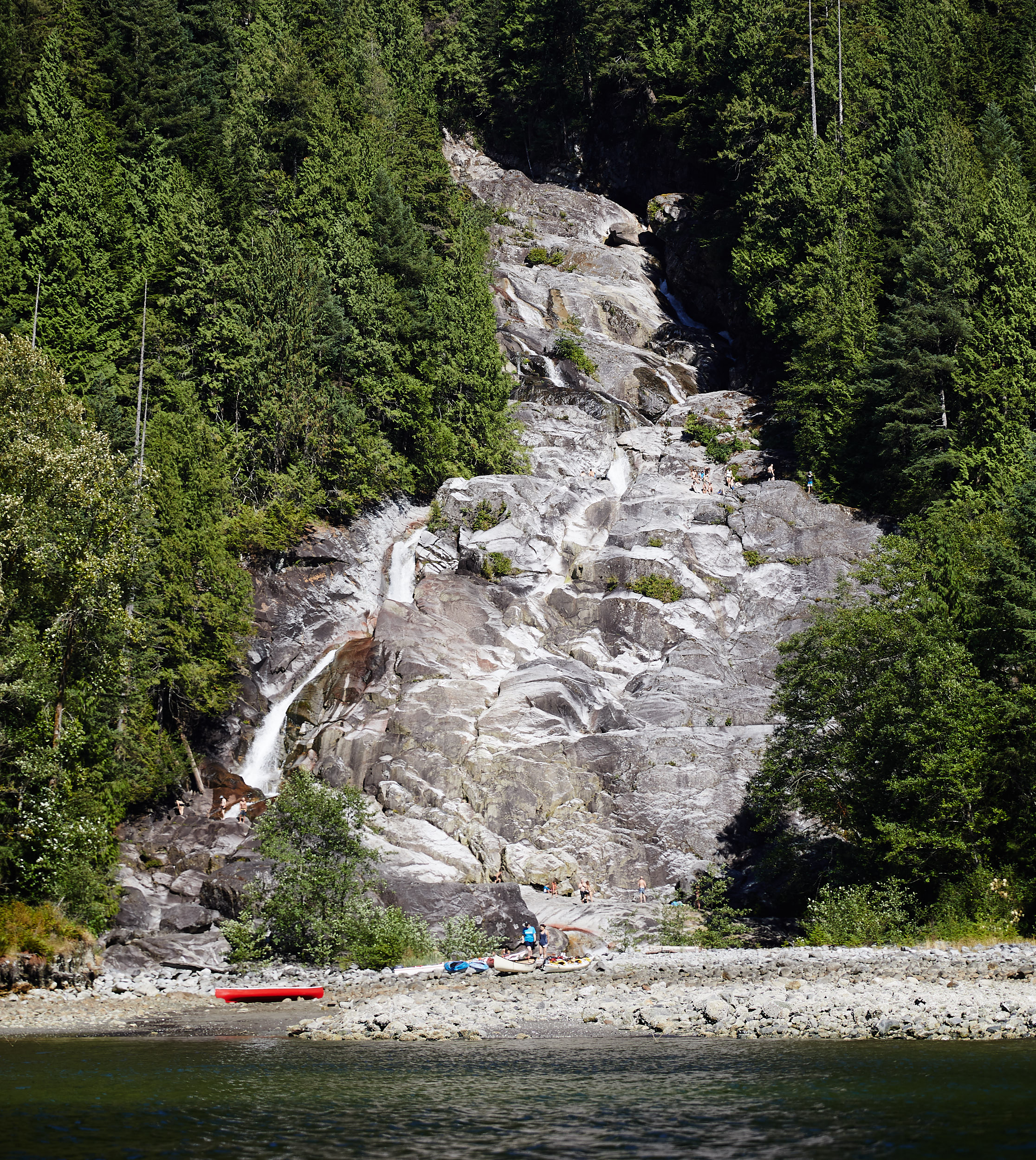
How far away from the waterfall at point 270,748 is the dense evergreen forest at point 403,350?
7.24 ft

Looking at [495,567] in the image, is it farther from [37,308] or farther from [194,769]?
[37,308]

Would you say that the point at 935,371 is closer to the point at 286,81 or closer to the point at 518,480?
the point at 518,480

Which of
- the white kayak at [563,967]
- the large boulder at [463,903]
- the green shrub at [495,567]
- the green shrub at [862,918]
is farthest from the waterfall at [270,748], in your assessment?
the green shrub at [862,918]

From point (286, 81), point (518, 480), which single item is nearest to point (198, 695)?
point (518, 480)

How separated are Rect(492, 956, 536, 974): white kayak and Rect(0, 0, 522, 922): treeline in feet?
41.4

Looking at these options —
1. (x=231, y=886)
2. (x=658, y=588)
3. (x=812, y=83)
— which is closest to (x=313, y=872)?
(x=231, y=886)

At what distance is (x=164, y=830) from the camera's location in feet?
121

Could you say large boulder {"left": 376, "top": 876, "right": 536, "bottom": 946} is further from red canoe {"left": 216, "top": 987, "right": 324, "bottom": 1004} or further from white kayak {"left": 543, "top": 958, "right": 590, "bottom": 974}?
red canoe {"left": 216, "top": 987, "right": 324, "bottom": 1004}

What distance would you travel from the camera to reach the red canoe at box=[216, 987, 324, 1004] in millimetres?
25500

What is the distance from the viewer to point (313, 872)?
2895 centimetres

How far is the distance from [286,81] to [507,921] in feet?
192

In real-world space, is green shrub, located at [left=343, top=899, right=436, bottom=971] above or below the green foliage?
below

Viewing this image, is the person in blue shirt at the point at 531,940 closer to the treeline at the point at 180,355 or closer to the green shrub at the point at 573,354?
the treeline at the point at 180,355

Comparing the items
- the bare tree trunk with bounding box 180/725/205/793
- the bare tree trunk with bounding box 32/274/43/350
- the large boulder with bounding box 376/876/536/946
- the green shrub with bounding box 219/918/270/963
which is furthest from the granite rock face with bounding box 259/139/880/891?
the bare tree trunk with bounding box 32/274/43/350
